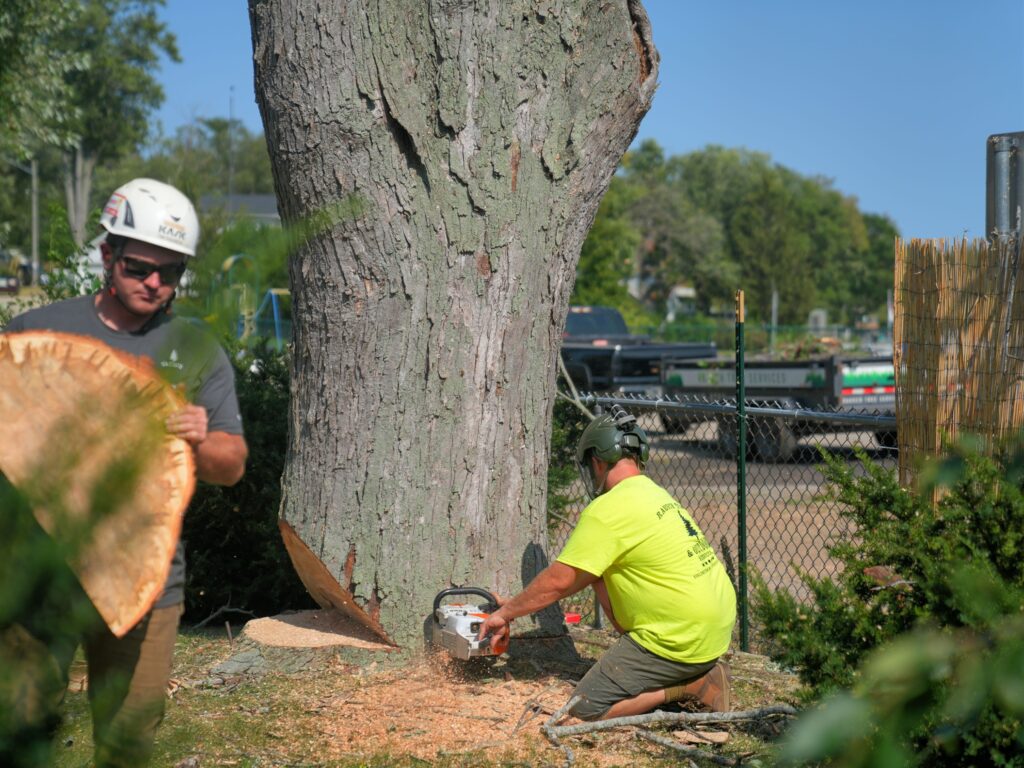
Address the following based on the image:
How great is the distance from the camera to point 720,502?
10836 millimetres

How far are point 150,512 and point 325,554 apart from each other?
3.38m

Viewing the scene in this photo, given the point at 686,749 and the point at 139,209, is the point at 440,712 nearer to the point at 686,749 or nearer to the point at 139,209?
the point at 686,749

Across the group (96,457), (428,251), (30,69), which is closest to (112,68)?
(30,69)

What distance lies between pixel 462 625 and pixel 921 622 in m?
2.42

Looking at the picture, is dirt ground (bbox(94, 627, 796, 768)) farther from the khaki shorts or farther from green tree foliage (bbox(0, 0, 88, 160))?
green tree foliage (bbox(0, 0, 88, 160))

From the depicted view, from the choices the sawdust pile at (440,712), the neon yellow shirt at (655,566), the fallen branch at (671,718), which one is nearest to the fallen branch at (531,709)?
the sawdust pile at (440,712)

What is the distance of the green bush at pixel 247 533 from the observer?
20.0 ft

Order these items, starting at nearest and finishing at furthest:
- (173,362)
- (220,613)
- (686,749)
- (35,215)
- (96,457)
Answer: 1. (96,457)
2. (173,362)
3. (35,215)
4. (686,749)
5. (220,613)

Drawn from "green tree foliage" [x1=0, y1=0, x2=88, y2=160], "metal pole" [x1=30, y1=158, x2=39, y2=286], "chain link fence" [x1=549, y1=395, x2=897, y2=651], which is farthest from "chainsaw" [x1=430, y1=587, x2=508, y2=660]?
"green tree foliage" [x1=0, y1=0, x2=88, y2=160]

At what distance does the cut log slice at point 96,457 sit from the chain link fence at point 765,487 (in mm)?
1743

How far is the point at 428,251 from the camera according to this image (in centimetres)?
464

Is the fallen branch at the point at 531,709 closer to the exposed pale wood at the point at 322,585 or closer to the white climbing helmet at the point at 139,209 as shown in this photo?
the exposed pale wood at the point at 322,585

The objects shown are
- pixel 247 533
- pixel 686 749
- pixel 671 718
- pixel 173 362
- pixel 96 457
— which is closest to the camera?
pixel 96 457

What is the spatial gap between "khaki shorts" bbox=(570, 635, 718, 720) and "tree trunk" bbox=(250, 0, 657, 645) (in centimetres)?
59
